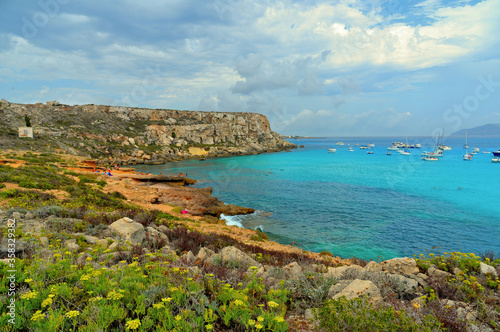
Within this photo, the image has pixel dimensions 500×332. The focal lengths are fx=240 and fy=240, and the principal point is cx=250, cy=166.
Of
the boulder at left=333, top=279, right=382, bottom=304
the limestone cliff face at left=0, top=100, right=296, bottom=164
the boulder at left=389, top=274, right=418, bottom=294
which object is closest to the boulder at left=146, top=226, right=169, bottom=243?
the boulder at left=333, top=279, right=382, bottom=304

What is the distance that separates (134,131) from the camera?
90.1m

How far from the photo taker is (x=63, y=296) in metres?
3.88

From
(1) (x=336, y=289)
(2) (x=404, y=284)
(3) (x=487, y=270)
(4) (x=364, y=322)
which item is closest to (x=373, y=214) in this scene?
(3) (x=487, y=270)

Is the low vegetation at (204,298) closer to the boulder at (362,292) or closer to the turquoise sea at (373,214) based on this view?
the boulder at (362,292)

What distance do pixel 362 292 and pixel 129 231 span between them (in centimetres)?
721

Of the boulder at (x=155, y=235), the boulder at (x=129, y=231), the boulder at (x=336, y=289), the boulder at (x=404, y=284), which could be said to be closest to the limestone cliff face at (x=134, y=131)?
the boulder at (x=129, y=231)

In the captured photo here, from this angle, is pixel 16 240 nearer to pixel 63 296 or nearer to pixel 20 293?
pixel 20 293

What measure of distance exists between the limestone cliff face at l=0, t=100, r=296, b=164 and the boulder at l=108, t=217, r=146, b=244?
167 feet

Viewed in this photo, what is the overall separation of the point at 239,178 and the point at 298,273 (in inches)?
1657

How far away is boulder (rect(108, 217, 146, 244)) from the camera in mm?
7870

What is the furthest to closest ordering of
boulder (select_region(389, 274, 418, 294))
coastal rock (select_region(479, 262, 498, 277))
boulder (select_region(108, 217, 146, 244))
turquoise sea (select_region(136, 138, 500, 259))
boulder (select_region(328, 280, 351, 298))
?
turquoise sea (select_region(136, 138, 500, 259)) < boulder (select_region(108, 217, 146, 244)) < coastal rock (select_region(479, 262, 498, 277)) < boulder (select_region(389, 274, 418, 294)) < boulder (select_region(328, 280, 351, 298))

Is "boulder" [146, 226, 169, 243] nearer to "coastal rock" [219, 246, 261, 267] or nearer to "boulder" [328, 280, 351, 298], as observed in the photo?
"coastal rock" [219, 246, 261, 267]

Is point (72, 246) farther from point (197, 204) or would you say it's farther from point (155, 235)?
point (197, 204)

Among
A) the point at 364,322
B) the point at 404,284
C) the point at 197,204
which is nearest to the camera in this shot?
the point at 364,322
